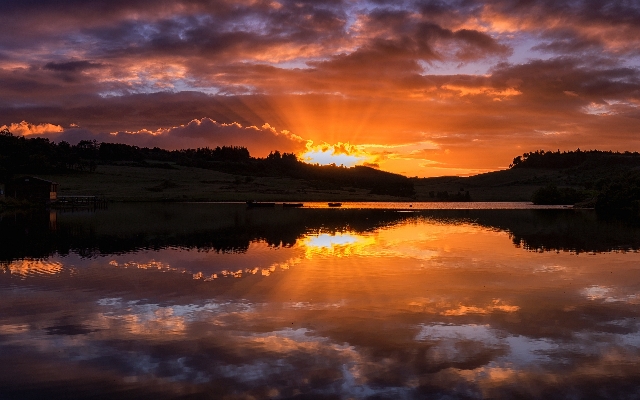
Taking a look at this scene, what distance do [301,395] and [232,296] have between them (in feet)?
39.0

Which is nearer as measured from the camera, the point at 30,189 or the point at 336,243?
the point at 336,243

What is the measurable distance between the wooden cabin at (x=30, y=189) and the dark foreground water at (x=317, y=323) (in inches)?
2787

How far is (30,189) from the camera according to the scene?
105625 millimetres

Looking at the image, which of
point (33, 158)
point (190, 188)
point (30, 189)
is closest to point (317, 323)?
point (30, 189)

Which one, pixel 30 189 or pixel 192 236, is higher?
pixel 30 189

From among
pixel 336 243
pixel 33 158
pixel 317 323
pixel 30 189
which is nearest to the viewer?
pixel 317 323

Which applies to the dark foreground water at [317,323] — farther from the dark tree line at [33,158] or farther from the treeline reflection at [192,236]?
the dark tree line at [33,158]

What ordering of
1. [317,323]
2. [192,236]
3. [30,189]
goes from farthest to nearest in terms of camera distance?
[30,189] → [192,236] → [317,323]

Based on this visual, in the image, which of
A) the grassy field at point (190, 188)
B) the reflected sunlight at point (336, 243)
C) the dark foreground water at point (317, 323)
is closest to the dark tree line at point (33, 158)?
the grassy field at point (190, 188)

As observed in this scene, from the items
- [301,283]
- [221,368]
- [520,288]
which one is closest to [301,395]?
[221,368]

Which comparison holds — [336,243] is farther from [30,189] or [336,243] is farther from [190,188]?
[190,188]

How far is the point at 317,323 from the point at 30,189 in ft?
334

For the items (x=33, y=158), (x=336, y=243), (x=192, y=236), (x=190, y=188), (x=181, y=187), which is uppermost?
(x=33, y=158)

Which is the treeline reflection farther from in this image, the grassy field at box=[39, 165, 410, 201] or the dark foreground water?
the grassy field at box=[39, 165, 410, 201]
